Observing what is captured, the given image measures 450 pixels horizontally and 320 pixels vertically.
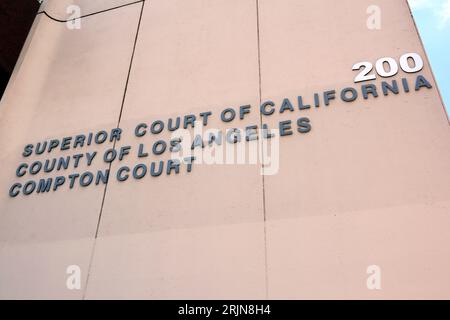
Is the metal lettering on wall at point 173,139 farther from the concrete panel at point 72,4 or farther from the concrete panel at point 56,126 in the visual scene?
the concrete panel at point 72,4

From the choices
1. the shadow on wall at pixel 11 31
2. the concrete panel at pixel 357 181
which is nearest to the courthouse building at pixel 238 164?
the concrete panel at pixel 357 181

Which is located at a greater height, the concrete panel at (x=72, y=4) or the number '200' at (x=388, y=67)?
the concrete panel at (x=72, y=4)

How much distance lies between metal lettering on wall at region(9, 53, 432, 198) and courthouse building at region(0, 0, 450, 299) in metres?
0.02

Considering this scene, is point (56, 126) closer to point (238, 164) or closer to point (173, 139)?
point (173, 139)

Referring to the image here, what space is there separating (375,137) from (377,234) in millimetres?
892

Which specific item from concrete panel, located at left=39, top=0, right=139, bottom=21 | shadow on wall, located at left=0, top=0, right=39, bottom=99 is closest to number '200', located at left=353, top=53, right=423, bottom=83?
concrete panel, located at left=39, top=0, right=139, bottom=21

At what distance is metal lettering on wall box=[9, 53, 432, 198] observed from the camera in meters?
3.33

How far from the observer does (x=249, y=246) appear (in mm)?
2902

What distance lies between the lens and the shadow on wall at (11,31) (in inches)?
212

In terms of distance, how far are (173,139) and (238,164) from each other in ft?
2.69

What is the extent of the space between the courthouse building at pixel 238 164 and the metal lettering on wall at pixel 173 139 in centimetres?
2

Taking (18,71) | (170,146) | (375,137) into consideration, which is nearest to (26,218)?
(170,146)

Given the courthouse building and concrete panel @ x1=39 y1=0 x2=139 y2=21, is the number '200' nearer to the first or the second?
the courthouse building

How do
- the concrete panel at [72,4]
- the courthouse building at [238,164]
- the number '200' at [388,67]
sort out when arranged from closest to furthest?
the courthouse building at [238,164] → the number '200' at [388,67] → the concrete panel at [72,4]
